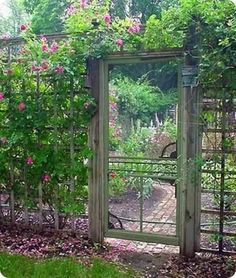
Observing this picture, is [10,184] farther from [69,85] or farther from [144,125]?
[144,125]

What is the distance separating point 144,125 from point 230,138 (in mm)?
776

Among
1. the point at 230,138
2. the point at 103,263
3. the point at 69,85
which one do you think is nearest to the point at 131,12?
the point at 69,85

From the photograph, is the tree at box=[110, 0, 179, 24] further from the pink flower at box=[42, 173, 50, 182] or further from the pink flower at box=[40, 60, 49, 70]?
the pink flower at box=[42, 173, 50, 182]

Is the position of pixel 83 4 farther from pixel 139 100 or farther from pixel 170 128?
pixel 170 128

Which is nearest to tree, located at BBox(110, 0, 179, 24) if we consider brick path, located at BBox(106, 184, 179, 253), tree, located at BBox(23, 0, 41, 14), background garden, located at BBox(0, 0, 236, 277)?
tree, located at BBox(23, 0, 41, 14)

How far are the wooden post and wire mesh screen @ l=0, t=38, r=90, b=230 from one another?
8 cm

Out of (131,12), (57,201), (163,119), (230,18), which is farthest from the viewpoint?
(131,12)

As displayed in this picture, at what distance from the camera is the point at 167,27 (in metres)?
3.26

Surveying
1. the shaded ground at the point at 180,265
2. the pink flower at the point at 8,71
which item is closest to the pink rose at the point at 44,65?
the pink flower at the point at 8,71

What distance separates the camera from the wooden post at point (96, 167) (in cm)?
357

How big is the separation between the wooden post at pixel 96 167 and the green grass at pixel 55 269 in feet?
1.49

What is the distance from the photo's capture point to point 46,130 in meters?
3.79

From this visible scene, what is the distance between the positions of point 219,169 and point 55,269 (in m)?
1.54

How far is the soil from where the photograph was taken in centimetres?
362
